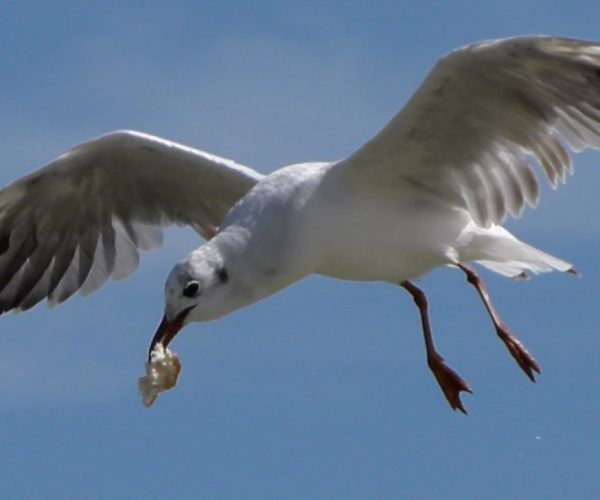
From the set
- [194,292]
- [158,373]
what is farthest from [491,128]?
[158,373]

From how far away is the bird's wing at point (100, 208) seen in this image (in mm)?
10367

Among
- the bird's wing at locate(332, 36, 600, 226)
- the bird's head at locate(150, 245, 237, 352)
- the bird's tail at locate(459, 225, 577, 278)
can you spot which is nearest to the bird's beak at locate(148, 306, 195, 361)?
the bird's head at locate(150, 245, 237, 352)

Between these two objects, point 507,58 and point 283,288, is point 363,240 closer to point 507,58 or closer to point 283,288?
point 283,288

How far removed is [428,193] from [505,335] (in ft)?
2.95

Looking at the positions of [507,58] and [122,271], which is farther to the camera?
[122,271]

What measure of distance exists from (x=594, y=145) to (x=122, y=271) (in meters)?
3.48

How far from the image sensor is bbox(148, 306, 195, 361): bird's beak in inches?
335

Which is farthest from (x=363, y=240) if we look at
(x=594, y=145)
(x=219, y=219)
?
(x=219, y=219)

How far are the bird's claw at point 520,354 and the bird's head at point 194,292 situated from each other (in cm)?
163

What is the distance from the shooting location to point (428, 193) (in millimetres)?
9141

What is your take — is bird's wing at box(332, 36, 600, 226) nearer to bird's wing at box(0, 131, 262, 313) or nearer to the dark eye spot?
the dark eye spot

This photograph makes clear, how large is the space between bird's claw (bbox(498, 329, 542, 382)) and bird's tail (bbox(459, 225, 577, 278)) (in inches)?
14.6

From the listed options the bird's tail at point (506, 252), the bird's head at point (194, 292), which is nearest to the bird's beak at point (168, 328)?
the bird's head at point (194, 292)

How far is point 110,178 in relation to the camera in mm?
10688
